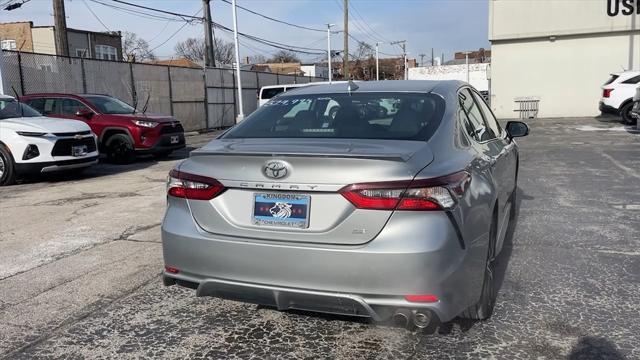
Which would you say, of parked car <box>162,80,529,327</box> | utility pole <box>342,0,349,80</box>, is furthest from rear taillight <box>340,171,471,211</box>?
utility pole <box>342,0,349,80</box>

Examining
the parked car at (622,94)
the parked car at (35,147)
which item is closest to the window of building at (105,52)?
the parked car at (622,94)

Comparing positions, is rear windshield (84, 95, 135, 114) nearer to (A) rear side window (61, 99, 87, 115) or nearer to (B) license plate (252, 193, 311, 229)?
(A) rear side window (61, 99, 87, 115)

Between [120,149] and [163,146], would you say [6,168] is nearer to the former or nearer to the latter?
[120,149]

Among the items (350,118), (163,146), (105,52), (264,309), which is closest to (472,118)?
(350,118)

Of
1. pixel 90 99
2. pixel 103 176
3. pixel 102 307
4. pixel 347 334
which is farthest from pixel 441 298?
pixel 90 99

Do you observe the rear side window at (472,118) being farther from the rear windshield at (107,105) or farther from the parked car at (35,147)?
the rear windshield at (107,105)

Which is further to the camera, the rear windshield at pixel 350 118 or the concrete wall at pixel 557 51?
the concrete wall at pixel 557 51

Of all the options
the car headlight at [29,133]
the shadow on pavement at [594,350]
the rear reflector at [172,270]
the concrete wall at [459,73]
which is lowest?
the shadow on pavement at [594,350]

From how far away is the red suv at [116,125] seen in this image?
40.0 ft

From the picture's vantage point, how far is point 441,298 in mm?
2754

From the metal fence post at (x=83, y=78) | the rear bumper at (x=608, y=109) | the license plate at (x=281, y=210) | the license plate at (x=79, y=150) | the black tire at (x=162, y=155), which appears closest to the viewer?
the license plate at (x=281, y=210)

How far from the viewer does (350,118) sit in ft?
11.9

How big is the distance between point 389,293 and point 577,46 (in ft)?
80.2

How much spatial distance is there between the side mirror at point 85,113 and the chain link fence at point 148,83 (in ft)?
6.19
